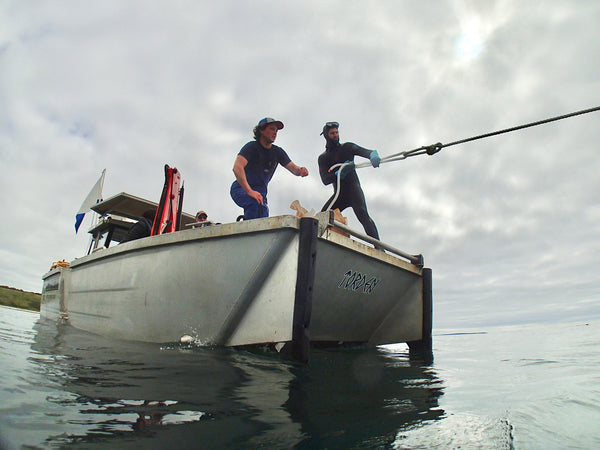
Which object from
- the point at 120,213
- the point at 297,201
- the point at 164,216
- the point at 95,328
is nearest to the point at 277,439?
the point at 297,201

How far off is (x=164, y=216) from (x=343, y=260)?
2.57 metres

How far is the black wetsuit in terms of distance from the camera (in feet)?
16.5

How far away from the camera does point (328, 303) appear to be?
4.17m

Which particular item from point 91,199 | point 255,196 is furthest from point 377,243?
point 91,199

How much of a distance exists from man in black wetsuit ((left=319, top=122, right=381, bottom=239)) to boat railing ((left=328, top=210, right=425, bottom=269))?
1.09 ft

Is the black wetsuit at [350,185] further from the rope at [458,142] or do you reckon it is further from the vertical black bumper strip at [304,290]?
the vertical black bumper strip at [304,290]

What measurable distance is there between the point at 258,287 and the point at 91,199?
24.1 feet

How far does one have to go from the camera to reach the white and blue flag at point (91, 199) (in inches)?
343

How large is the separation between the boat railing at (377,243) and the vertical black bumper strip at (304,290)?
1.12ft

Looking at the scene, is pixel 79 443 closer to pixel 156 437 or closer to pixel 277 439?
pixel 156 437

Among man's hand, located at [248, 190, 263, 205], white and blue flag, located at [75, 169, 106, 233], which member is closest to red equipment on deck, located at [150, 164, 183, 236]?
man's hand, located at [248, 190, 263, 205]

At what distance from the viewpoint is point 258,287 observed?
3.37 metres

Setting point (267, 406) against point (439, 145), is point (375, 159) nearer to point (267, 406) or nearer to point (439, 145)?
point (439, 145)

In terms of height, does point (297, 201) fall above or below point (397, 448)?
above
